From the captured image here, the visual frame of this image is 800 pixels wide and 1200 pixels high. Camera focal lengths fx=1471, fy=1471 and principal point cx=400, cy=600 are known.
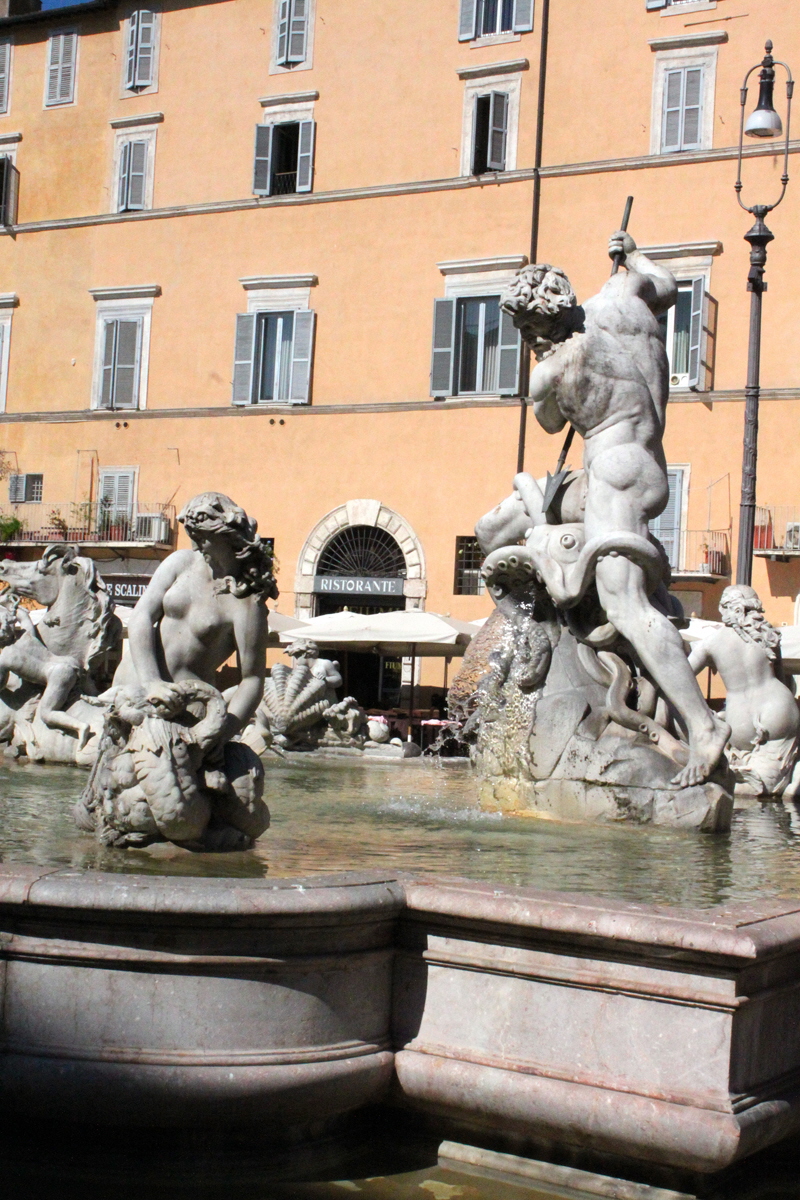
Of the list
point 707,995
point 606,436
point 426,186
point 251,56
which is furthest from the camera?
point 251,56

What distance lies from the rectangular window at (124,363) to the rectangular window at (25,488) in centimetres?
220

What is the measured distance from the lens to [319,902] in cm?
291

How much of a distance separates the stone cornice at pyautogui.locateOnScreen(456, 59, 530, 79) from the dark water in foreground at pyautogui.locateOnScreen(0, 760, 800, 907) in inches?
858

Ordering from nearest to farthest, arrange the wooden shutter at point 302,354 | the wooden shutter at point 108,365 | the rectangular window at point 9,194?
the wooden shutter at point 302,354
the wooden shutter at point 108,365
the rectangular window at point 9,194

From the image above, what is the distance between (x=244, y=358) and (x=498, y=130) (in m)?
6.35

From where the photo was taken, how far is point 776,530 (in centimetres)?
2344

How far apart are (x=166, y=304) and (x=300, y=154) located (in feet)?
13.0

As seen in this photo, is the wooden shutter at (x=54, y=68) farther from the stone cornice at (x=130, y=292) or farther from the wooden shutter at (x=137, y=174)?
the stone cornice at (x=130, y=292)

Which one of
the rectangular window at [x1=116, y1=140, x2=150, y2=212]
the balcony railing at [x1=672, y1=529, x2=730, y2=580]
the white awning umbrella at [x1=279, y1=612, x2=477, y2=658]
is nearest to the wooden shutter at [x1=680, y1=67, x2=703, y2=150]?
the balcony railing at [x1=672, y1=529, x2=730, y2=580]

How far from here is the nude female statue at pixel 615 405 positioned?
5535 millimetres

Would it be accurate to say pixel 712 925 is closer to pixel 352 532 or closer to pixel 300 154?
pixel 352 532

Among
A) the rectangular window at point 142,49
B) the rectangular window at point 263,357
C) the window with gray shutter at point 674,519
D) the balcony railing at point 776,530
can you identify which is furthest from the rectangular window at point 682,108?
the rectangular window at point 142,49

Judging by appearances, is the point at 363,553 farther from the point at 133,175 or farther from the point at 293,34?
the point at 293,34

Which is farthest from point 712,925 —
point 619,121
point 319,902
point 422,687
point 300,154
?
point 300,154
